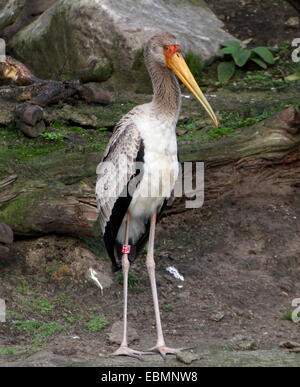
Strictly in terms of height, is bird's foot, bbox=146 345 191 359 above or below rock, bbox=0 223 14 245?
below

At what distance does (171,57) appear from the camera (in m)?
5.61

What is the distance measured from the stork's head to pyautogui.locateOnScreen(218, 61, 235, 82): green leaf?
13.5 ft

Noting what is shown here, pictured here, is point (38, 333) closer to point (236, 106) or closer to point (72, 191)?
point (72, 191)

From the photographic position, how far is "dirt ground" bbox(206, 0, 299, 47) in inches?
415

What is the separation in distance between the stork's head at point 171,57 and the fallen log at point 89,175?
1178 millimetres

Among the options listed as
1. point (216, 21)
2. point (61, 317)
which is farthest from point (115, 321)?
point (216, 21)

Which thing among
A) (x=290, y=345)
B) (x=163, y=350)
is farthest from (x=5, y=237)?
(x=290, y=345)

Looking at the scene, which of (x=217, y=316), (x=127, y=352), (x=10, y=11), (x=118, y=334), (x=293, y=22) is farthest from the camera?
(x=293, y=22)

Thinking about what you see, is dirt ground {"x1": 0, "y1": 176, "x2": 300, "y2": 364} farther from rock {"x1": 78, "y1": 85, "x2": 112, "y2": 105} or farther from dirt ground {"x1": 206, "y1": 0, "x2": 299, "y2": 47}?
dirt ground {"x1": 206, "y1": 0, "x2": 299, "y2": 47}

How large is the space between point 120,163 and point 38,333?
4.04 feet

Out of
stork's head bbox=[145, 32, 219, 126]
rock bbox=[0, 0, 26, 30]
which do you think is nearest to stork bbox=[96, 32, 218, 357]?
stork's head bbox=[145, 32, 219, 126]

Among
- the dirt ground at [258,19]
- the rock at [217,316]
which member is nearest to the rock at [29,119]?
the rock at [217,316]

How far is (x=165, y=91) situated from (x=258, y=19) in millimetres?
5660

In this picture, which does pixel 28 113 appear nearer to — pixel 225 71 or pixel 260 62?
pixel 225 71
